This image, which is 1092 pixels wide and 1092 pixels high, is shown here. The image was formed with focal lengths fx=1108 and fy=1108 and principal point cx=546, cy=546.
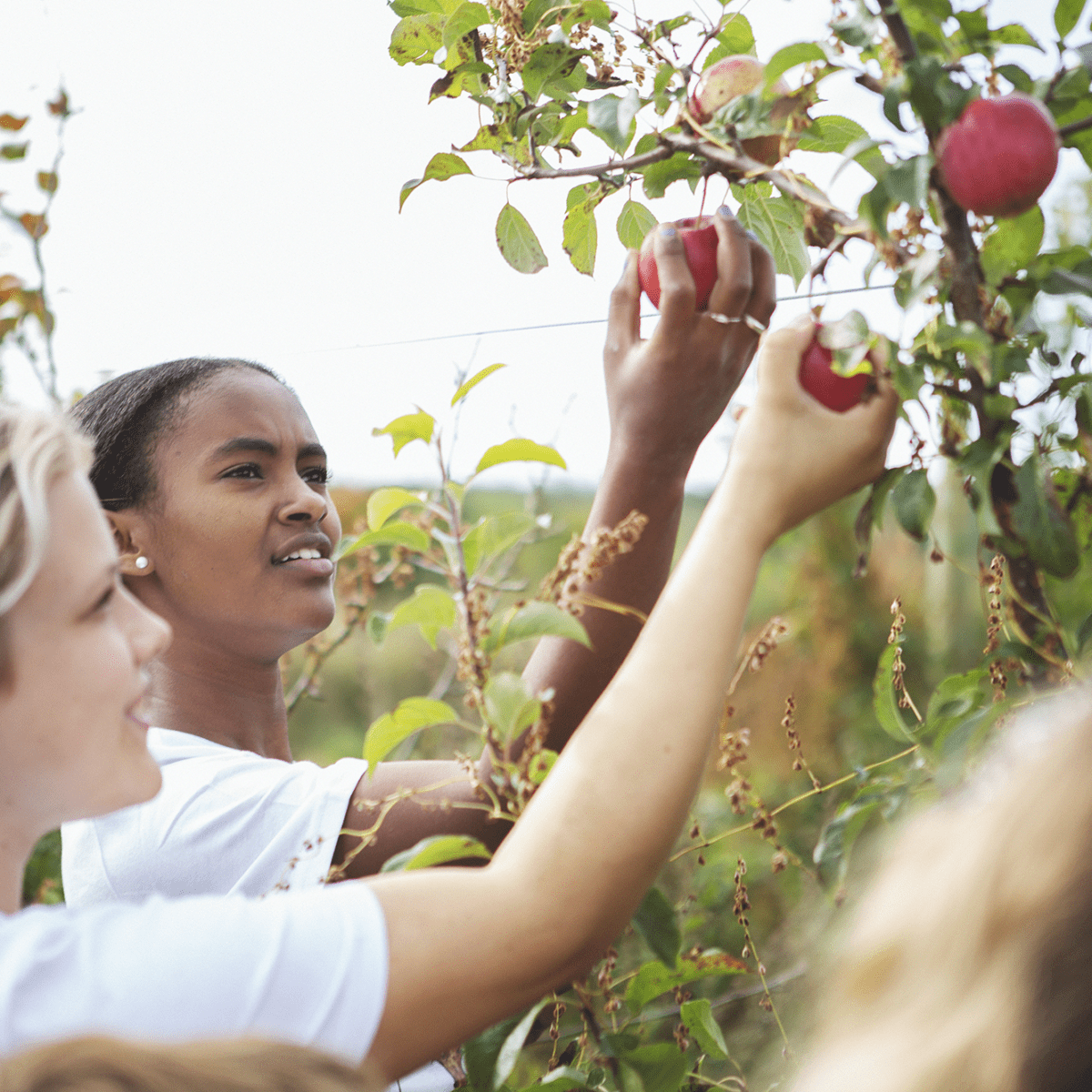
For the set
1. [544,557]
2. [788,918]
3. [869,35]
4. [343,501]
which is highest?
[869,35]

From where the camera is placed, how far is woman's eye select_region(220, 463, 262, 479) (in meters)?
1.17

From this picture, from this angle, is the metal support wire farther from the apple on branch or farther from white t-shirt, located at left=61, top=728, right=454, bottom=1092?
white t-shirt, located at left=61, top=728, right=454, bottom=1092

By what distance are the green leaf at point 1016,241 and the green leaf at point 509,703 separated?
1.25 feet

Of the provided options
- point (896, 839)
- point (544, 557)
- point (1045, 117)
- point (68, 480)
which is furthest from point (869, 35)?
point (544, 557)

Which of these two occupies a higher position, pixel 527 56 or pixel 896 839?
pixel 527 56

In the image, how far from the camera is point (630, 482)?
0.86 meters

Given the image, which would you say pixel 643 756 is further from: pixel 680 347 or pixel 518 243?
pixel 518 243

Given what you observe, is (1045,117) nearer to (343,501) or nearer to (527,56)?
(527,56)

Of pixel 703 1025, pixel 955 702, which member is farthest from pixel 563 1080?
pixel 955 702

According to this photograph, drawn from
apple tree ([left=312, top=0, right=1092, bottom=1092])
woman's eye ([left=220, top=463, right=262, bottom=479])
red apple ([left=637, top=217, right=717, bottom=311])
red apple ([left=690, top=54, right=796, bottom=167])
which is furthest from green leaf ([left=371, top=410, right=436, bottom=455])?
woman's eye ([left=220, top=463, right=262, bottom=479])

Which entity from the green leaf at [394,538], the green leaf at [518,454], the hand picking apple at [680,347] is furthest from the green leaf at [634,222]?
the green leaf at [394,538]

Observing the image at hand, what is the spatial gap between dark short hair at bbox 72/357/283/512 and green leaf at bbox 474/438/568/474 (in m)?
0.53

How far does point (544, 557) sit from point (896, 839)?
259 cm

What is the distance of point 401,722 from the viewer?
0.75 metres
